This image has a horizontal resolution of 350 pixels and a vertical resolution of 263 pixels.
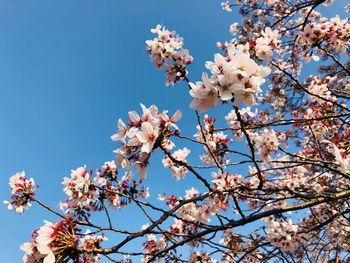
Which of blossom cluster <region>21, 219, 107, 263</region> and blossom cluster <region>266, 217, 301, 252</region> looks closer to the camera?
blossom cluster <region>21, 219, 107, 263</region>

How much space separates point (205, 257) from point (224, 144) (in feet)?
5.15

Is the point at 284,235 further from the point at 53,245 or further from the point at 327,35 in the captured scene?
the point at 53,245

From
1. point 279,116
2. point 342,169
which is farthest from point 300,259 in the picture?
point 342,169

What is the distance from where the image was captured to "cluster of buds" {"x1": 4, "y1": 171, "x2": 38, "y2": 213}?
12.5ft

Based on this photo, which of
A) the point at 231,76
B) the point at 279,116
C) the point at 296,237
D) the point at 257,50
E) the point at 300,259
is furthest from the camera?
the point at 300,259

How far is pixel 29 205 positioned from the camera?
391 centimetres

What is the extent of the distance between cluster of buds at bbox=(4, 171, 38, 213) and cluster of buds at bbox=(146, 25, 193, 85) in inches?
80.5

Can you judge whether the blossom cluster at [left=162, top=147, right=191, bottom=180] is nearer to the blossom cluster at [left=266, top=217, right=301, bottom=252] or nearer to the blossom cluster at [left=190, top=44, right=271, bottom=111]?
the blossom cluster at [left=266, top=217, right=301, bottom=252]

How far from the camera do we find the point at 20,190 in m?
3.81

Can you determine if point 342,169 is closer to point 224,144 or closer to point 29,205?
point 224,144

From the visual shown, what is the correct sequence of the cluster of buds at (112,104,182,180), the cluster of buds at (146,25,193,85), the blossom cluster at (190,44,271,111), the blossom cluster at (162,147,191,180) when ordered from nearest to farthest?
1. the blossom cluster at (190,44,271,111)
2. the cluster of buds at (112,104,182,180)
3. the cluster of buds at (146,25,193,85)
4. the blossom cluster at (162,147,191,180)

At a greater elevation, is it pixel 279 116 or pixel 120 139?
pixel 279 116

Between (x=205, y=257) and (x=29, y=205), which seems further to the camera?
(x=205, y=257)

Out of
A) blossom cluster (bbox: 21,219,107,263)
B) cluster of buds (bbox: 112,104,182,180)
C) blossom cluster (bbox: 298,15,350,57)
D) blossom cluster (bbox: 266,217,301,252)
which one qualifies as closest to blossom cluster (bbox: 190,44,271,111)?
cluster of buds (bbox: 112,104,182,180)
